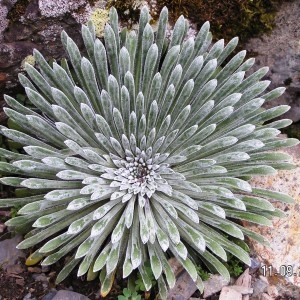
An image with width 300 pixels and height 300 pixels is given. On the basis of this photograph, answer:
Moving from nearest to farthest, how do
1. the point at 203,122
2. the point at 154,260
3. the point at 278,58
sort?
the point at 154,260
the point at 203,122
the point at 278,58

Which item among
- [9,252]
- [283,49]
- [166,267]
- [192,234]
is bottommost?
[9,252]

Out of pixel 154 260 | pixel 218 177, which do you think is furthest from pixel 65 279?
pixel 218 177

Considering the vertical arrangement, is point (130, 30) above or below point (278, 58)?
below

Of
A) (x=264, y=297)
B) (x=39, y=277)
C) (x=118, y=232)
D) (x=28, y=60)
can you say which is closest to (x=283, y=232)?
(x=264, y=297)

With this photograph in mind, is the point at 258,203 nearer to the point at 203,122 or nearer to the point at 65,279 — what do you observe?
the point at 203,122

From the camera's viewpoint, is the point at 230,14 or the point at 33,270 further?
the point at 230,14

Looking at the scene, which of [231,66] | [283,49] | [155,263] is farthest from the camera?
[283,49]

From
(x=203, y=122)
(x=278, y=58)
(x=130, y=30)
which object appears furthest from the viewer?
(x=278, y=58)

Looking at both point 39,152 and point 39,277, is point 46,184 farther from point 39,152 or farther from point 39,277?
point 39,277
